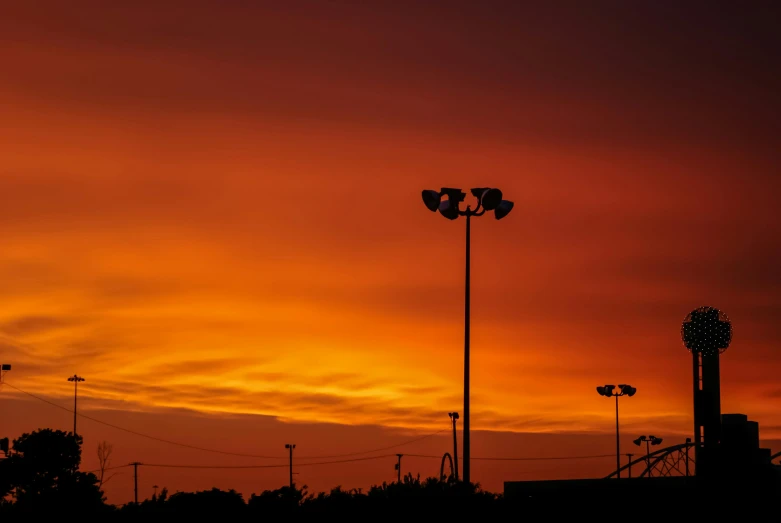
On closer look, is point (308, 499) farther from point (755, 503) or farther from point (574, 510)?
point (755, 503)

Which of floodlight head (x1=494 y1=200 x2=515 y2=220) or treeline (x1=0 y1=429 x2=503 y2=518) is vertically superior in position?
floodlight head (x1=494 y1=200 x2=515 y2=220)

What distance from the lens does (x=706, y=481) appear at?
2079 inches

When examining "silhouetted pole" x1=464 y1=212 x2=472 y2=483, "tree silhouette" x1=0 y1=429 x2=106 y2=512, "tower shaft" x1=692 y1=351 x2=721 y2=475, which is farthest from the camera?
"tree silhouette" x1=0 y1=429 x2=106 y2=512

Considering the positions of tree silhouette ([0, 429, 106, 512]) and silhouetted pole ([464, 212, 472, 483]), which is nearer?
silhouetted pole ([464, 212, 472, 483])

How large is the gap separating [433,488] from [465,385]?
6232 millimetres

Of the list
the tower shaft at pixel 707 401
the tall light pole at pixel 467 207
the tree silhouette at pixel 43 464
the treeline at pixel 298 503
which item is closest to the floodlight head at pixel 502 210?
the tall light pole at pixel 467 207

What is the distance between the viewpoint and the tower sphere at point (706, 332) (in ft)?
262

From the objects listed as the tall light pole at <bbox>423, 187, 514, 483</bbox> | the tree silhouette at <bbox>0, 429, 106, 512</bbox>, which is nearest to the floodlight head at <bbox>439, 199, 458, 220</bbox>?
the tall light pole at <bbox>423, 187, 514, 483</bbox>

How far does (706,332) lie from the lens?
80188 millimetres

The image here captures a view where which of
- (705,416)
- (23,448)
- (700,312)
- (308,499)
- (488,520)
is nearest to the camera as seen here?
(488,520)

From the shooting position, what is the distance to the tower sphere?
79.8 metres

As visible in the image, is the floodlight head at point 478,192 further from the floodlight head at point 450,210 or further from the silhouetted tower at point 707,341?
the silhouetted tower at point 707,341

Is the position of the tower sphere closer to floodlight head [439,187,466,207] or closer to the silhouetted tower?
the silhouetted tower

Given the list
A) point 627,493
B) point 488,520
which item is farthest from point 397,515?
point 627,493
